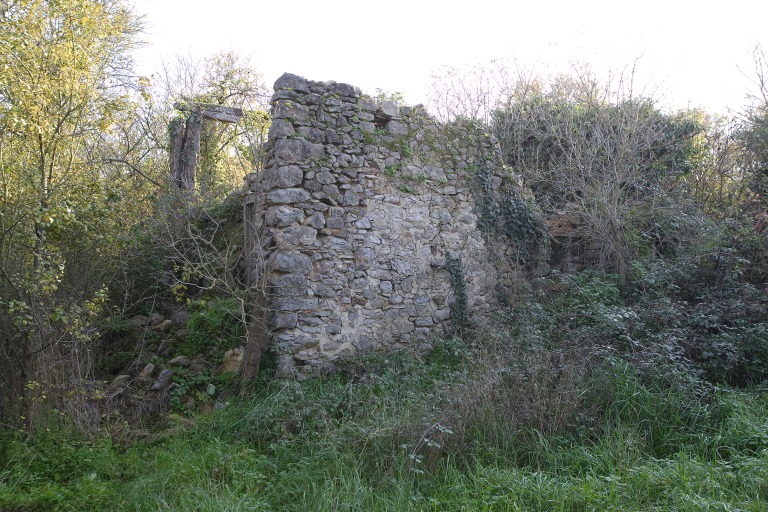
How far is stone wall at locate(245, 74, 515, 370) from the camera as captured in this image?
6727 millimetres

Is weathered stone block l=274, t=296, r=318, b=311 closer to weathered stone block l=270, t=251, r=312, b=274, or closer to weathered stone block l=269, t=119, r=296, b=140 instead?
weathered stone block l=270, t=251, r=312, b=274

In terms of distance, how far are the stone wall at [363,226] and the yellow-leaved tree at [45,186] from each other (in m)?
1.82

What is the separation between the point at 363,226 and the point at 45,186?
11.3 feet

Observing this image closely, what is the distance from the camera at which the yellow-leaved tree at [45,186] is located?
504cm

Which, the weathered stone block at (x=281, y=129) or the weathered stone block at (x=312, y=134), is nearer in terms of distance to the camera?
the weathered stone block at (x=281, y=129)

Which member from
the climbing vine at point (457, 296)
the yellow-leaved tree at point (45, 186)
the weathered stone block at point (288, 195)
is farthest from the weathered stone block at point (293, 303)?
the climbing vine at point (457, 296)

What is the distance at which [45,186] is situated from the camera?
206 inches

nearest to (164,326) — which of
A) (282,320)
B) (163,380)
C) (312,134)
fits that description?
(163,380)

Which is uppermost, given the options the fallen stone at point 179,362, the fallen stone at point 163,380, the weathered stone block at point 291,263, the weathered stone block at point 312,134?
the weathered stone block at point 312,134

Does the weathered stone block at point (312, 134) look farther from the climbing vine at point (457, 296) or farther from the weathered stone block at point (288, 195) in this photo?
the climbing vine at point (457, 296)

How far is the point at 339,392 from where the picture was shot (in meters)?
6.22

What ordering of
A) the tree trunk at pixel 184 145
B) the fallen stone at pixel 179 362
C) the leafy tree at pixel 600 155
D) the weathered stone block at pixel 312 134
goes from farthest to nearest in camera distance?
the tree trunk at pixel 184 145, the leafy tree at pixel 600 155, the weathered stone block at pixel 312 134, the fallen stone at pixel 179 362

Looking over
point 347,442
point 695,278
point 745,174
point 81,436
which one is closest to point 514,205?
point 695,278

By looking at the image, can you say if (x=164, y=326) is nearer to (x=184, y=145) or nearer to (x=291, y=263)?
(x=291, y=263)
